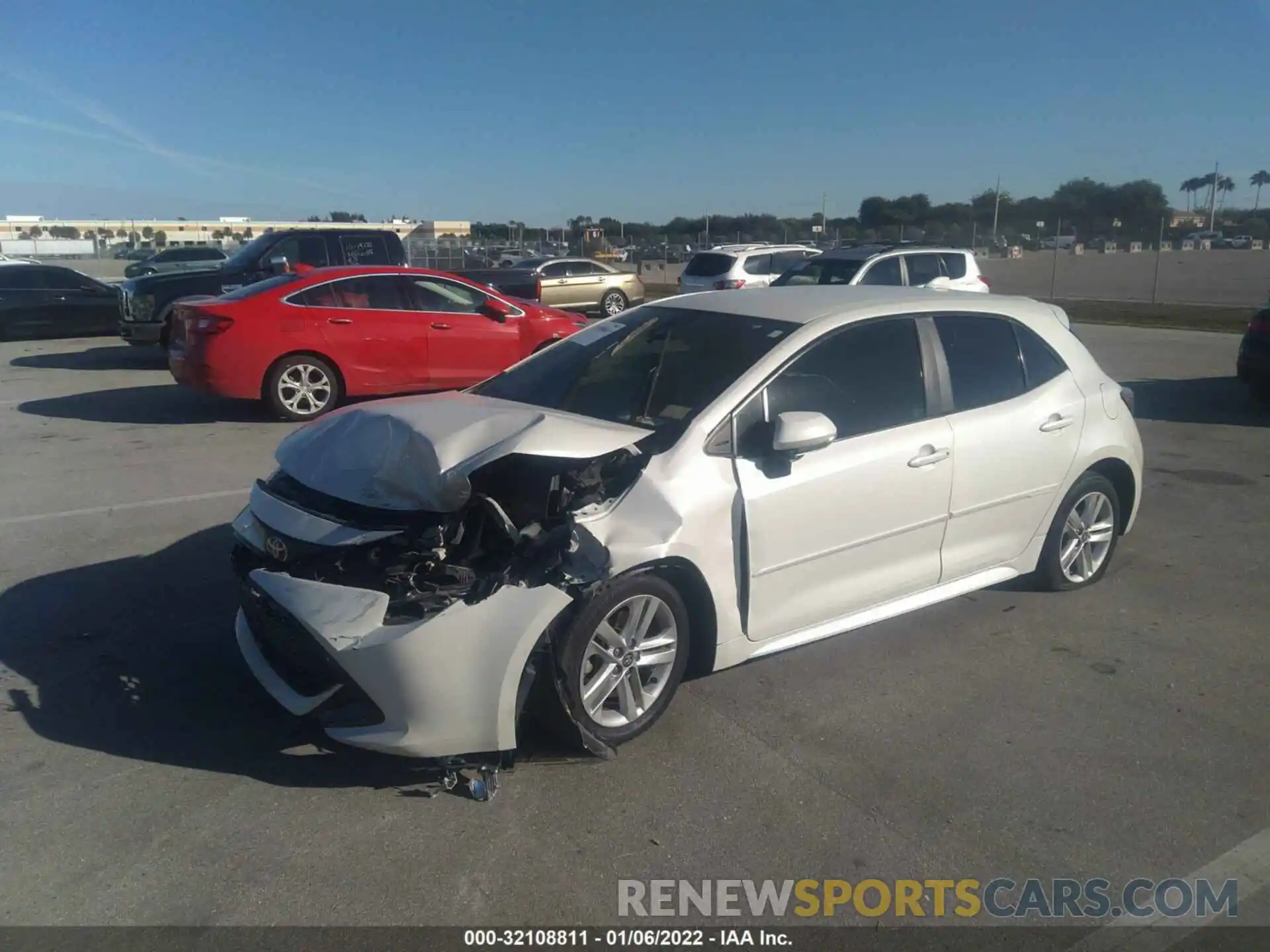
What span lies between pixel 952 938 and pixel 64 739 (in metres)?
3.31

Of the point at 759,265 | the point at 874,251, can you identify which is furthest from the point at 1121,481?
the point at 759,265

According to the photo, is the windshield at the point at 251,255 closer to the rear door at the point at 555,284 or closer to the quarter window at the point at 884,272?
the rear door at the point at 555,284

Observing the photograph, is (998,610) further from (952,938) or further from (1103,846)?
(952,938)

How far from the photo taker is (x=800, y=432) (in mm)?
4051

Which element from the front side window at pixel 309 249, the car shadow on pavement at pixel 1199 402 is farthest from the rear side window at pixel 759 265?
the car shadow on pavement at pixel 1199 402

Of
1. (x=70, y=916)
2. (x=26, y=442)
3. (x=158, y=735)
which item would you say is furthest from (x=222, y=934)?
(x=26, y=442)

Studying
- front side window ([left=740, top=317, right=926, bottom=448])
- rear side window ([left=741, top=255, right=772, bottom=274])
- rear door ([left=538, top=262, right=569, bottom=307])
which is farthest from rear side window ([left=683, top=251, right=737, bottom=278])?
front side window ([left=740, top=317, right=926, bottom=448])

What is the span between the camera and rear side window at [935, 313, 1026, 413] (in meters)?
4.95

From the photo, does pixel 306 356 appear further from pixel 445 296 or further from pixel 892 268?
pixel 892 268

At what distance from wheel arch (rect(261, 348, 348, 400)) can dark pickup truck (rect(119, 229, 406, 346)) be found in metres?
4.37

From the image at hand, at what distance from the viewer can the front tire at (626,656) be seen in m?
3.64

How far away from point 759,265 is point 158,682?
17582 mm

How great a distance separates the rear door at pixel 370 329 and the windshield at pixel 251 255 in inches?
236

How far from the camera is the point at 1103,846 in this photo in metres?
3.35
